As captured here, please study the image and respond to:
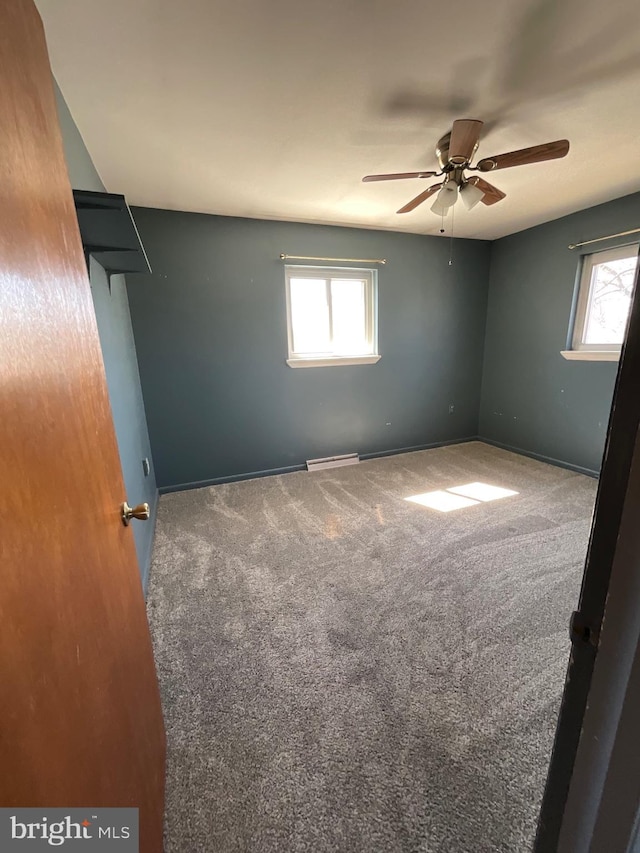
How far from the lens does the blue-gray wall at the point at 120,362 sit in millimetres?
1560

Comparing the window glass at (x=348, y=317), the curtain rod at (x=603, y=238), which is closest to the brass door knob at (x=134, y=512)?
the window glass at (x=348, y=317)

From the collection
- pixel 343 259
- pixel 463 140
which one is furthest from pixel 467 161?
pixel 343 259

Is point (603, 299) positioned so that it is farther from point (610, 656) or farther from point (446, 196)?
point (610, 656)

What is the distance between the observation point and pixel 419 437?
402cm

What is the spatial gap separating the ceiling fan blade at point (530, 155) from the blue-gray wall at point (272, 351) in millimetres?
1702

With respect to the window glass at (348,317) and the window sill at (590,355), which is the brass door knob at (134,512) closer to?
the window glass at (348,317)

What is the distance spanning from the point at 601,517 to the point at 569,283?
12.1ft

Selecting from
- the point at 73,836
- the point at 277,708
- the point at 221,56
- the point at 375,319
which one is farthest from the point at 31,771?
the point at 375,319

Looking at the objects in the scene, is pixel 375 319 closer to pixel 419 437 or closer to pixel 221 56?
pixel 419 437

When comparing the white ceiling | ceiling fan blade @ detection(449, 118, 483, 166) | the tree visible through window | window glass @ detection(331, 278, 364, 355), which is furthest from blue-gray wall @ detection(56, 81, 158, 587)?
the tree visible through window

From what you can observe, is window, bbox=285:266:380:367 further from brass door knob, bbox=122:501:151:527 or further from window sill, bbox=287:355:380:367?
brass door knob, bbox=122:501:151:527

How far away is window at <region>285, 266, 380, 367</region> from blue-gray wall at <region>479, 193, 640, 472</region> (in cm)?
156

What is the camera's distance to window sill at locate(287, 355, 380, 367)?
3.29 metres
